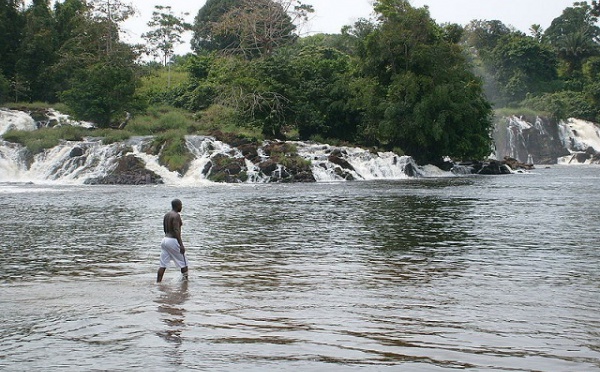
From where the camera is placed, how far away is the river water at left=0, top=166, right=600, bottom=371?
7.61 meters

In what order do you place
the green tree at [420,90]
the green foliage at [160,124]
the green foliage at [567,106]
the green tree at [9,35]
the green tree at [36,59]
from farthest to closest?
the green foliage at [567,106]
the green tree at [9,35]
the green tree at [36,59]
the green tree at [420,90]
the green foliage at [160,124]

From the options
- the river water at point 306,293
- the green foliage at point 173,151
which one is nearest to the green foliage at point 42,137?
the green foliage at point 173,151

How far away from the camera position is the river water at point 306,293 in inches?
299

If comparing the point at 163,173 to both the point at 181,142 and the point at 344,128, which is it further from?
the point at 344,128

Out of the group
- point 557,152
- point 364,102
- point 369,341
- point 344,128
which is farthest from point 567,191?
point 557,152

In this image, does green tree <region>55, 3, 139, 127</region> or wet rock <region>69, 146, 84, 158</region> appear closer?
wet rock <region>69, 146, 84, 158</region>

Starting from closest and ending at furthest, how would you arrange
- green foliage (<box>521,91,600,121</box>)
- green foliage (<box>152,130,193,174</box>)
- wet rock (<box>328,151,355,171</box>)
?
green foliage (<box>152,130,193,174</box>), wet rock (<box>328,151,355,171</box>), green foliage (<box>521,91,600,121</box>)

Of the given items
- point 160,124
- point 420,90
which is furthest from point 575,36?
point 160,124

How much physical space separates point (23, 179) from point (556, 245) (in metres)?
32.0

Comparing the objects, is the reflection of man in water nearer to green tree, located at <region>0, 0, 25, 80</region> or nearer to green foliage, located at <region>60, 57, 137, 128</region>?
green foliage, located at <region>60, 57, 137, 128</region>

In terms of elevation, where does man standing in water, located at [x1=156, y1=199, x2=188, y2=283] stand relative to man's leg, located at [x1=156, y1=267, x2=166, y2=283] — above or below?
above

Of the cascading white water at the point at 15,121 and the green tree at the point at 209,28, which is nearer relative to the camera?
the cascading white water at the point at 15,121

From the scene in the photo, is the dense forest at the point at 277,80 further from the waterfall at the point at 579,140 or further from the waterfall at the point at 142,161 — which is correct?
the waterfall at the point at 579,140

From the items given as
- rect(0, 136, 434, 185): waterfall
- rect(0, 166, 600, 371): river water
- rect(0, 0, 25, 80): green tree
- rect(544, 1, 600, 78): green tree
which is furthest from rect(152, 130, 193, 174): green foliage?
rect(544, 1, 600, 78): green tree
